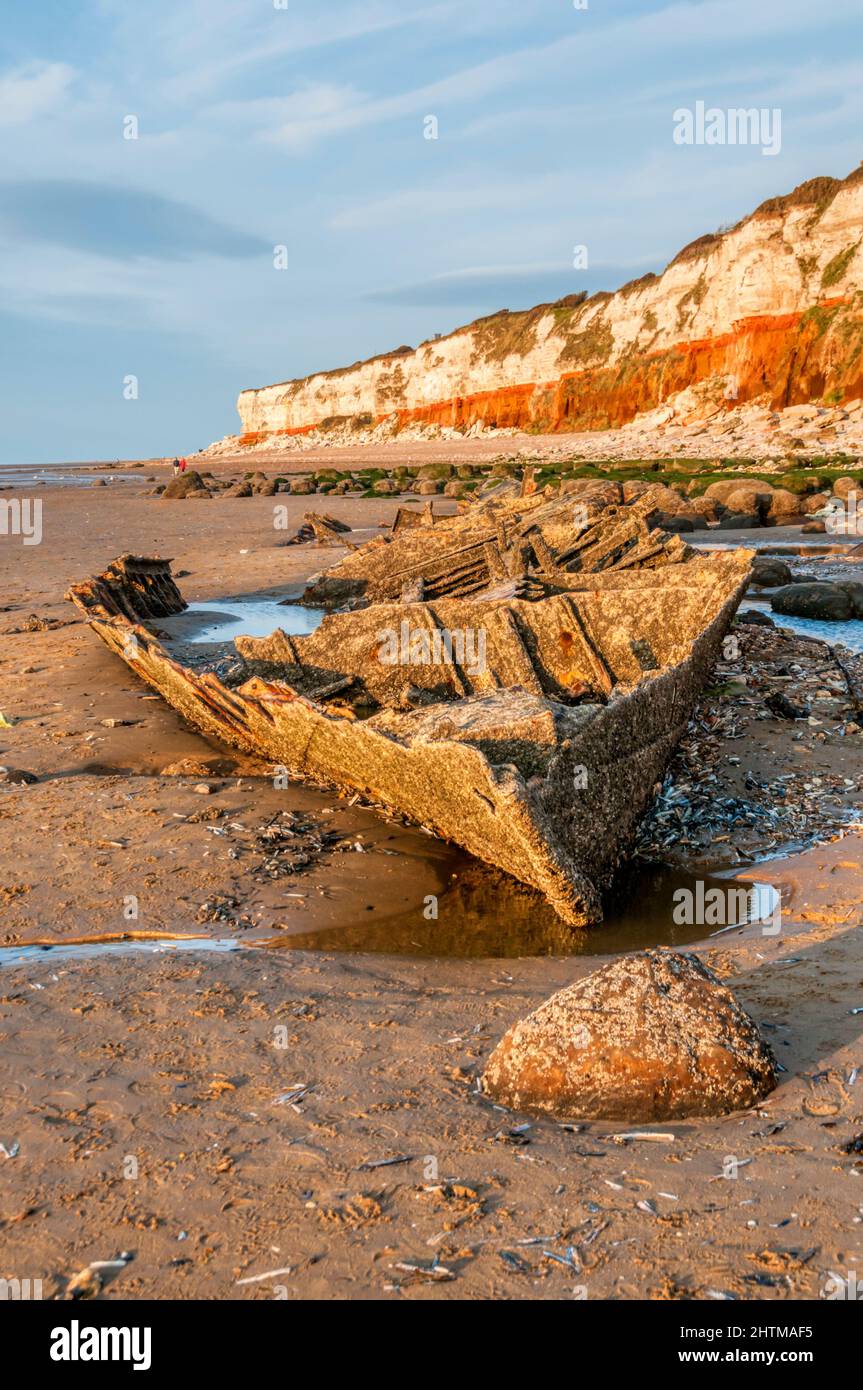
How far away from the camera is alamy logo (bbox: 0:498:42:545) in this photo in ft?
95.8

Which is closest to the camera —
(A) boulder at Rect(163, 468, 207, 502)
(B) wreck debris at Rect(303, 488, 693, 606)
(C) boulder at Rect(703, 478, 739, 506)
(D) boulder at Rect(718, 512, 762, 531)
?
(B) wreck debris at Rect(303, 488, 693, 606)

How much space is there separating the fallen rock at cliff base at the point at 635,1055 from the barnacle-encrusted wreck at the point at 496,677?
1710 millimetres

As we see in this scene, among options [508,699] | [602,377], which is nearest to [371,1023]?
[508,699]

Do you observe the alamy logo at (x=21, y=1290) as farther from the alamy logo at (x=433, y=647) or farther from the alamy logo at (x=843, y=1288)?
the alamy logo at (x=433, y=647)

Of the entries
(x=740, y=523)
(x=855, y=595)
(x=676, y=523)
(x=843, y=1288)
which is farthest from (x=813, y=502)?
(x=843, y=1288)

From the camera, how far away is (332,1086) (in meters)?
4.18

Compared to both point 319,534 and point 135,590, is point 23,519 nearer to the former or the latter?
point 319,534

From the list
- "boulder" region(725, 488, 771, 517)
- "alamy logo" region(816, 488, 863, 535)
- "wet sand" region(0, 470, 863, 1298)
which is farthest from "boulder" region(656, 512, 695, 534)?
"wet sand" region(0, 470, 863, 1298)

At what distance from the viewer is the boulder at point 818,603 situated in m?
15.9

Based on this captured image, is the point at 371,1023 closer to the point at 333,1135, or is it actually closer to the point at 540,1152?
the point at 333,1135

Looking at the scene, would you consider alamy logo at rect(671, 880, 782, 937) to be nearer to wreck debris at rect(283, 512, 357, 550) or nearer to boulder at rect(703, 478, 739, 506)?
wreck debris at rect(283, 512, 357, 550)
